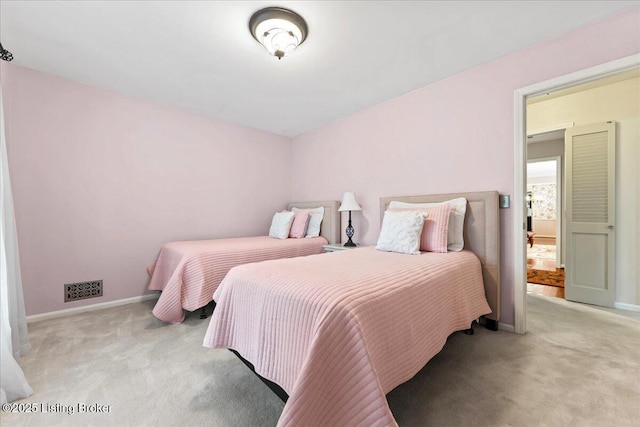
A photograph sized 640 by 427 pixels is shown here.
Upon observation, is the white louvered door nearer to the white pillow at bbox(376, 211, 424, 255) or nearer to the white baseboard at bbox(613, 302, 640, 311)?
the white baseboard at bbox(613, 302, 640, 311)

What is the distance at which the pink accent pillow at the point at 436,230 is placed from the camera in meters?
2.17

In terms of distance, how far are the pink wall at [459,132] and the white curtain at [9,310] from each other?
2.99 meters

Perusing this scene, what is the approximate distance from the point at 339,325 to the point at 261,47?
2097 mm

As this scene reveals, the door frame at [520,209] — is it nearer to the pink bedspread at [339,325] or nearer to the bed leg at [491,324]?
the bed leg at [491,324]

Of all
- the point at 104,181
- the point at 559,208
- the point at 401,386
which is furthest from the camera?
the point at 559,208

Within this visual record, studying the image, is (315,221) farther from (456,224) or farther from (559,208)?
(559,208)

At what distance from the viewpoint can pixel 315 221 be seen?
144 inches

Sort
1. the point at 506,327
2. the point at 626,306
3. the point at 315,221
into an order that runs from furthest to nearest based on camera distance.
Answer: the point at 315,221 → the point at 626,306 → the point at 506,327

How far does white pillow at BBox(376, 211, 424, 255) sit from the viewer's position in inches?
83.7

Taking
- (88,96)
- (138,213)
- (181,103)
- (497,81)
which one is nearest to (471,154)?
(497,81)

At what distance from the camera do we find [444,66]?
7.51ft

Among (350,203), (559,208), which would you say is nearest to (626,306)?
(559,208)

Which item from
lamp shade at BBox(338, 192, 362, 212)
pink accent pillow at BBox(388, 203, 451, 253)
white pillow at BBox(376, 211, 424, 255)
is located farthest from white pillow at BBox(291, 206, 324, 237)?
pink accent pillow at BBox(388, 203, 451, 253)

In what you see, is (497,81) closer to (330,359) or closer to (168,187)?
(330,359)
